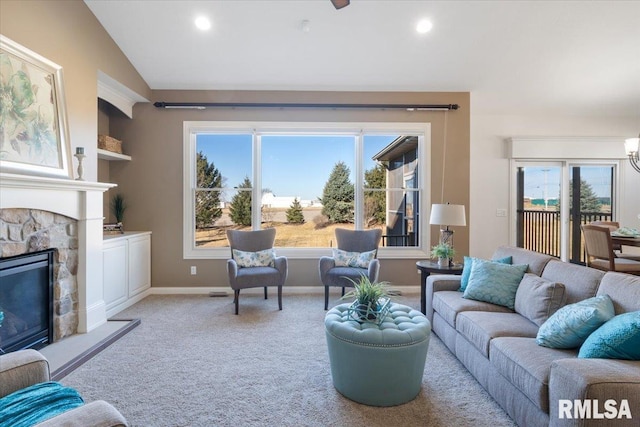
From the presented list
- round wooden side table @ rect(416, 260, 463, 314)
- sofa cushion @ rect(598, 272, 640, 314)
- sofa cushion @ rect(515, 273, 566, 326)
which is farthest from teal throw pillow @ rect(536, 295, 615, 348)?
round wooden side table @ rect(416, 260, 463, 314)

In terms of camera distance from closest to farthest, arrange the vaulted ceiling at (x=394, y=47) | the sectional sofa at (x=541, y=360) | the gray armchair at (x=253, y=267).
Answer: the sectional sofa at (x=541, y=360), the vaulted ceiling at (x=394, y=47), the gray armchair at (x=253, y=267)

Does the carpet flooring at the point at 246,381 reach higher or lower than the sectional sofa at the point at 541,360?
lower

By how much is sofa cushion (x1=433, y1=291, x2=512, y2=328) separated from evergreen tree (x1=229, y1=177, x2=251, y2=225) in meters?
2.90

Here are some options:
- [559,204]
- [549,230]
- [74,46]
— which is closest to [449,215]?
[549,230]

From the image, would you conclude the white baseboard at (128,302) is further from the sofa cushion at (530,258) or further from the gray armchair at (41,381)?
the sofa cushion at (530,258)

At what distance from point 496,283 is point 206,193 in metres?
3.86

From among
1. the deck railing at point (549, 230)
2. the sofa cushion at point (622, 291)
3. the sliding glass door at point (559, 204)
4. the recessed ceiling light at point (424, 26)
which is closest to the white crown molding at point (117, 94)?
the recessed ceiling light at point (424, 26)

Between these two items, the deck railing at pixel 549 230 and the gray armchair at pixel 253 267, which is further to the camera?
the deck railing at pixel 549 230

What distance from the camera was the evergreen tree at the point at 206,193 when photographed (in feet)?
15.5

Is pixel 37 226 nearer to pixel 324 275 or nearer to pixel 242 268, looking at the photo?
pixel 242 268

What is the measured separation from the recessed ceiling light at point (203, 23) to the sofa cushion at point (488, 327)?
151 inches

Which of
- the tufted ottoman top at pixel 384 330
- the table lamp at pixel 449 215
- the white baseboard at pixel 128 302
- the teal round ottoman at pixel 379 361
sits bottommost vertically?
the white baseboard at pixel 128 302

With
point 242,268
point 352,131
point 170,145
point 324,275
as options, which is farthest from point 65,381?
point 352,131

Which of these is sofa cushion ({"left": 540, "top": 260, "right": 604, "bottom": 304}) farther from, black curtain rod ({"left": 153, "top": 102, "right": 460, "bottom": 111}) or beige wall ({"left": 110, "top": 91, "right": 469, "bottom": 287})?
black curtain rod ({"left": 153, "top": 102, "right": 460, "bottom": 111})
